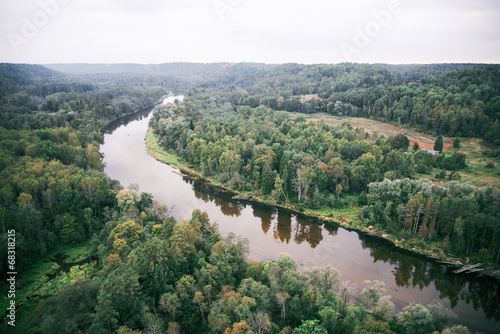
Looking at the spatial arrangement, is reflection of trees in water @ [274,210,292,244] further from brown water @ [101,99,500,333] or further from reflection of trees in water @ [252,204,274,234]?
reflection of trees in water @ [252,204,274,234]

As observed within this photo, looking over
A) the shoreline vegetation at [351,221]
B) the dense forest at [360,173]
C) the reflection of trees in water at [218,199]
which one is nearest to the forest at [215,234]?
the dense forest at [360,173]

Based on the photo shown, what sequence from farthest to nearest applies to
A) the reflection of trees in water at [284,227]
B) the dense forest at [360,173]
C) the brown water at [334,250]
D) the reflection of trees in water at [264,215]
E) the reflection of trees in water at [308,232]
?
the reflection of trees in water at [264,215], the reflection of trees in water at [284,227], the reflection of trees in water at [308,232], the dense forest at [360,173], the brown water at [334,250]

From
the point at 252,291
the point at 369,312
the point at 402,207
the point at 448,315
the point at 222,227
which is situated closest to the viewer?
the point at 448,315

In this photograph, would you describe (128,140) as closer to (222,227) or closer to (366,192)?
(222,227)

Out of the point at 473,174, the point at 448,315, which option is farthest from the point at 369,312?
the point at 473,174

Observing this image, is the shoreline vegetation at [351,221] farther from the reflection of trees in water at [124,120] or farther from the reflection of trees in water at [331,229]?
the reflection of trees in water at [124,120]

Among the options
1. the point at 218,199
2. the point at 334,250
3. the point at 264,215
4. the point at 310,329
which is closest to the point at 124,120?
the point at 218,199
